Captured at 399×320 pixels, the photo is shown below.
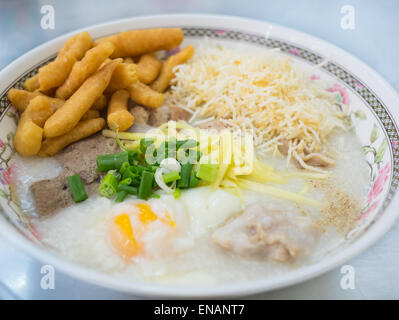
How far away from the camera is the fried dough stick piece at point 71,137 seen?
2.18m

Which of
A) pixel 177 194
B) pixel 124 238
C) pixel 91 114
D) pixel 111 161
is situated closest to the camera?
pixel 124 238

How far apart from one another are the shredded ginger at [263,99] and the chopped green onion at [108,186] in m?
0.86

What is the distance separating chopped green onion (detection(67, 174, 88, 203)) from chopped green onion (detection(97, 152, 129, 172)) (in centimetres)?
14

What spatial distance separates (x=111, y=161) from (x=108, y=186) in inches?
6.2

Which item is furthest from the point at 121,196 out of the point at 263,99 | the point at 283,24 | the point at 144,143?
the point at 283,24

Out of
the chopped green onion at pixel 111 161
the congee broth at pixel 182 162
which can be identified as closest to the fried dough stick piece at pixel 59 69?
the congee broth at pixel 182 162

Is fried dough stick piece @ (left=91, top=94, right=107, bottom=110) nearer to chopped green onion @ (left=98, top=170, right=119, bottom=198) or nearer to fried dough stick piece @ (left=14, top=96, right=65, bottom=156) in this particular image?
fried dough stick piece @ (left=14, top=96, right=65, bottom=156)

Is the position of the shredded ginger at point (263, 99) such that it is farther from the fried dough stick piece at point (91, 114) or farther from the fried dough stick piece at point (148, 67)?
the fried dough stick piece at point (91, 114)

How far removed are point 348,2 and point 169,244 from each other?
12.0ft

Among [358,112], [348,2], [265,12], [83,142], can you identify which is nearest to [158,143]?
[83,142]

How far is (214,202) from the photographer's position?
194 cm

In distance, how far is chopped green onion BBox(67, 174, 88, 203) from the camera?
6.46ft

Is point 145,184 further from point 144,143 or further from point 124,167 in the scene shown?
point 144,143

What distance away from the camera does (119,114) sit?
2248mm
